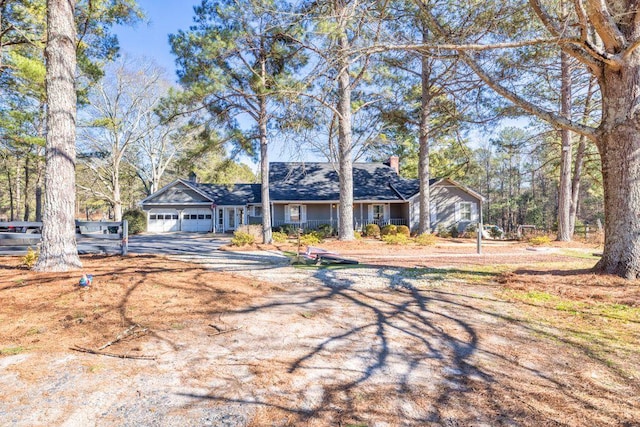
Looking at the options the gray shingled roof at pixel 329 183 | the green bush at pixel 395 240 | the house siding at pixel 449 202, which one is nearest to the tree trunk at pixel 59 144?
the green bush at pixel 395 240

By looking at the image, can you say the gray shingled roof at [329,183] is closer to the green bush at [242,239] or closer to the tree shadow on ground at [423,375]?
the green bush at [242,239]

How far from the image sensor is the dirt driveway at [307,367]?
2.41m

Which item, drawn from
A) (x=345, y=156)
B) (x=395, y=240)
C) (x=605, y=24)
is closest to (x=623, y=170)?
(x=605, y=24)

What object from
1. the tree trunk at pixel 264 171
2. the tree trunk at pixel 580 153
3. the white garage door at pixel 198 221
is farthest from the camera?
the white garage door at pixel 198 221

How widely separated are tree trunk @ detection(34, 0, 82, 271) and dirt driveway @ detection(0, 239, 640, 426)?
1.62 meters

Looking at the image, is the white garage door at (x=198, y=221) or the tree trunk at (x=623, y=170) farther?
the white garage door at (x=198, y=221)

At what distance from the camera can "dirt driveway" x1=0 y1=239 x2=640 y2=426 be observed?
7.92 feet

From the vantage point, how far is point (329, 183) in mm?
24875

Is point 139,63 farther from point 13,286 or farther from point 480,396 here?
point 480,396

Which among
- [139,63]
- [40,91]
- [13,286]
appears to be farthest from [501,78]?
[139,63]

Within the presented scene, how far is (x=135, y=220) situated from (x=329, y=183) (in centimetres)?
1512

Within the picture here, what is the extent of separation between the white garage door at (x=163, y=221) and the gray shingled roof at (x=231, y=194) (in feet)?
10.2

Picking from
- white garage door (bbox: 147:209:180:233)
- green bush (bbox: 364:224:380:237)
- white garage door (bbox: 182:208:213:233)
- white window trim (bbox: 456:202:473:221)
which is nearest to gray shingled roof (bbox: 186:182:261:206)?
white garage door (bbox: 182:208:213:233)

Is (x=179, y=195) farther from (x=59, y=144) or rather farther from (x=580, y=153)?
(x=580, y=153)
